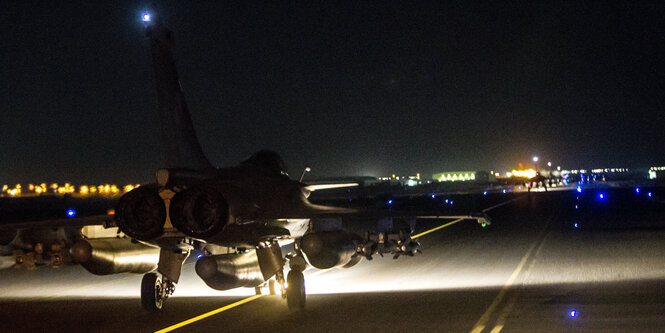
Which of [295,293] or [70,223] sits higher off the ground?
[70,223]

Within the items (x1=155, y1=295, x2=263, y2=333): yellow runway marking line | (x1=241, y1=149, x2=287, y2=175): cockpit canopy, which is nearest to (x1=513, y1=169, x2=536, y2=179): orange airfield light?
(x1=241, y1=149, x2=287, y2=175): cockpit canopy

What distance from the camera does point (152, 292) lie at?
13.9 meters

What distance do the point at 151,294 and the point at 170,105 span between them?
133 inches

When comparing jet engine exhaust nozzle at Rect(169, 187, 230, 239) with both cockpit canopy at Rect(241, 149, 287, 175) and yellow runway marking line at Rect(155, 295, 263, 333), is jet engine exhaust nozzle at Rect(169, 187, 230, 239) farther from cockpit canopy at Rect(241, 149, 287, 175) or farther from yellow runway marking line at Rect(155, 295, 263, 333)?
A: cockpit canopy at Rect(241, 149, 287, 175)

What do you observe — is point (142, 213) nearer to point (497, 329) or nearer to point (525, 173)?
point (497, 329)

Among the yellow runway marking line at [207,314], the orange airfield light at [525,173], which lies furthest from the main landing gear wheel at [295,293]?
the orange airfield light at [525,173]

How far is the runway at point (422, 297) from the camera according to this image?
39.4ft

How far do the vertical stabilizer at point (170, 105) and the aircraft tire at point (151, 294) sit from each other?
212 centimetres

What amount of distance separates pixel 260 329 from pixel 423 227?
29.2 metres

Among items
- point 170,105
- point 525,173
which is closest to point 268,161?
point 170,105

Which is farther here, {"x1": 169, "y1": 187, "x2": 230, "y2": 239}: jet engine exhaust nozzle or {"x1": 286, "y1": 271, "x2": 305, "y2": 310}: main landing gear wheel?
{"x1": 286, "y1": 271, "x2": 305, "y2": 310}: main landing gear wheel

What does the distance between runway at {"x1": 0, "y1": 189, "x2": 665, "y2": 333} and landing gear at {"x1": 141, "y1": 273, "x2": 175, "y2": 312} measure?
0.26 meters

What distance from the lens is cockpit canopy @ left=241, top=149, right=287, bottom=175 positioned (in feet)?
52.5

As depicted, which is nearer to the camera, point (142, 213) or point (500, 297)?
point (142, 213)
